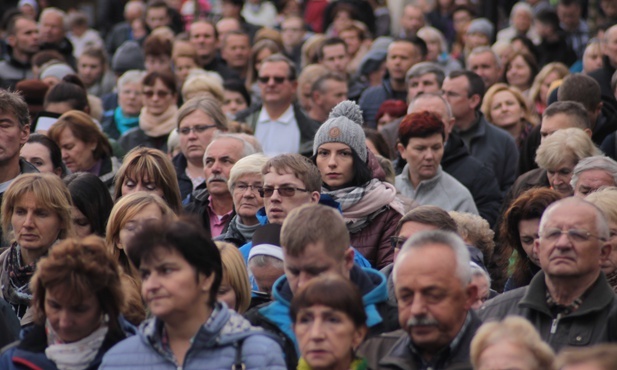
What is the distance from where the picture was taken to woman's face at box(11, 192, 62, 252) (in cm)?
783

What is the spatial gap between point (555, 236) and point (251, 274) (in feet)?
6.34

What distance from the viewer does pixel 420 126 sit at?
1004cm

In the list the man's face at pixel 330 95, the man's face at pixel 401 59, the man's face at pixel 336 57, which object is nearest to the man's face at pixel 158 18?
the man's face at pixel 336 57

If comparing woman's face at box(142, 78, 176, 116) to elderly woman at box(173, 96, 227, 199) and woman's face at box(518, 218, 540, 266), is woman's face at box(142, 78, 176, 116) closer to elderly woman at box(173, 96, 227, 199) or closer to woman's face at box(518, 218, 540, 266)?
elderly woman at box(173, 96, 227, 199)

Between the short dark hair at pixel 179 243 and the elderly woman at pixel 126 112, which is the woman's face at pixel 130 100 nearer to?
the elderly woman at pixel 126 112

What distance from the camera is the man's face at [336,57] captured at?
1542cm

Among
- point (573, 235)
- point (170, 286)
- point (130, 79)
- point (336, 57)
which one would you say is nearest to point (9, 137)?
point (170, 286)

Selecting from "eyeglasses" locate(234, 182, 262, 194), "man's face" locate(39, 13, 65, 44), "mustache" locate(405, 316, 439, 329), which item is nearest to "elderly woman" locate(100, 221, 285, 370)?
"mustache" locate(405, 316, 439, 329)

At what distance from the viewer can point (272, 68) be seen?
1259cm

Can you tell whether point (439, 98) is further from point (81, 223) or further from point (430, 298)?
point (430, 298)

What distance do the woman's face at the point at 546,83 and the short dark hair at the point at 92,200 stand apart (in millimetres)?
6128

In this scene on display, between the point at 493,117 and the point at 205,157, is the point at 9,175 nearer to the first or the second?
the point at 205,157

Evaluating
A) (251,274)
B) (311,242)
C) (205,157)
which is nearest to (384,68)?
(205,157)

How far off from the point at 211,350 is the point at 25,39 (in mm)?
11410
